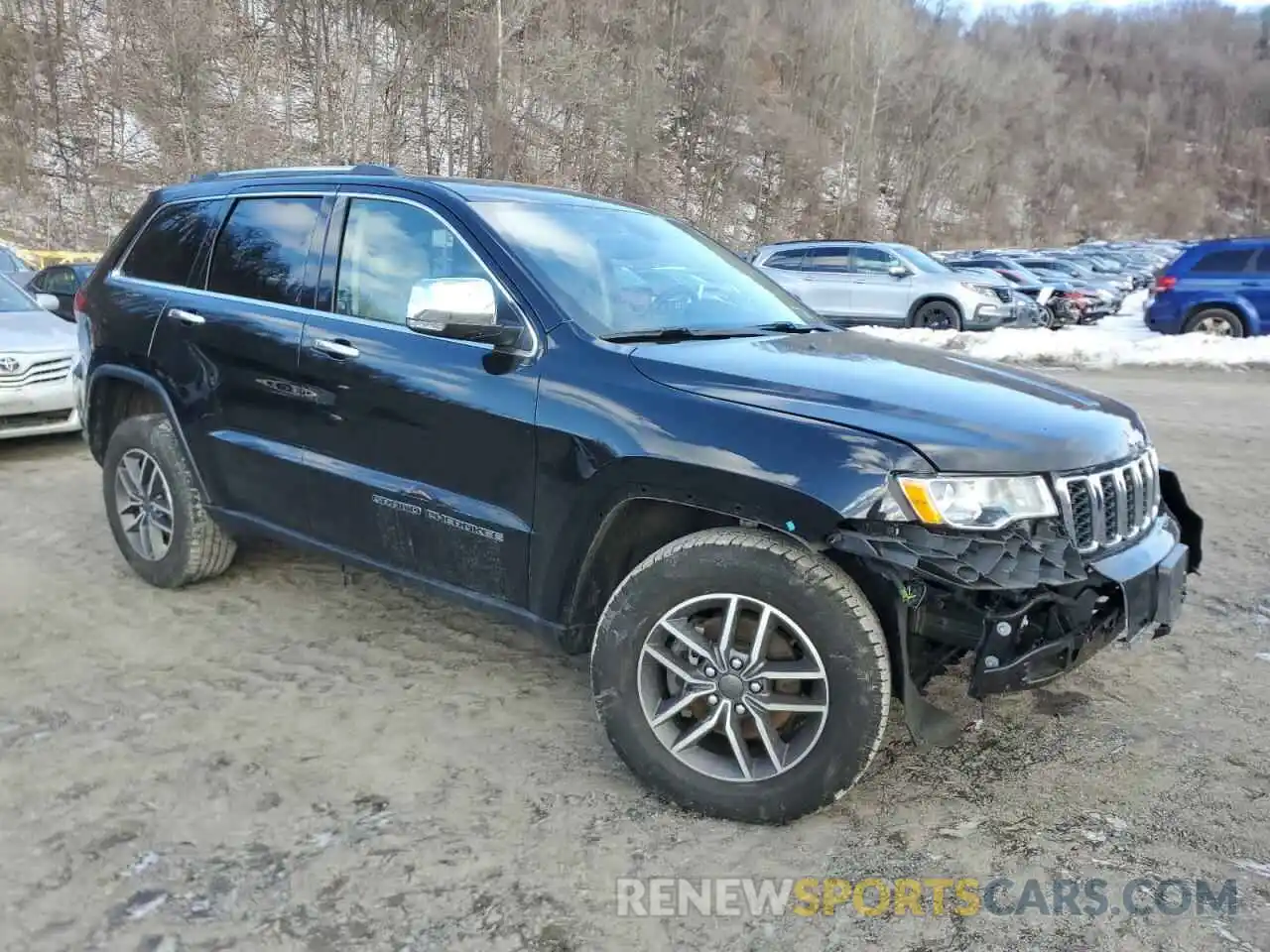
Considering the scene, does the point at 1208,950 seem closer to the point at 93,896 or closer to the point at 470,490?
the point at 470,490

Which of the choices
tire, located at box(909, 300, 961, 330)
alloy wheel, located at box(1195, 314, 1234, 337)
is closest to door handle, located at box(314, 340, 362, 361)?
tire, located at box(909, 300, 961, 330)

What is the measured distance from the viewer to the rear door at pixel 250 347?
12.3ft

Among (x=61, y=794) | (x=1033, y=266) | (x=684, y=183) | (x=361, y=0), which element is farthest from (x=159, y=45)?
(x=61, y=794)

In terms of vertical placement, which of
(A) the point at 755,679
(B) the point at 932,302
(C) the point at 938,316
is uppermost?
(B) the point at 932,302

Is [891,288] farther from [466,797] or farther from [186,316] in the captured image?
[466,797]

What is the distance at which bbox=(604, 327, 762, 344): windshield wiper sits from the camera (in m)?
3.12

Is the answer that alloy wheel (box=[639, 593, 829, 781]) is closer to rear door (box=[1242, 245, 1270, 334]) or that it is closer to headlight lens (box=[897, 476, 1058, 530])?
headlight lens (box=[897, 476, 1058, 530])

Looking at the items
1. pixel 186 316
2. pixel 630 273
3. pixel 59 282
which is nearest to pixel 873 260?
pixel 59 282

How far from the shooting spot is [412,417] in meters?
3.31

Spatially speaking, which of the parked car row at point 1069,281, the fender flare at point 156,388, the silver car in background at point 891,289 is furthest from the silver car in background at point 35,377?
the parked car row at point 1069,281

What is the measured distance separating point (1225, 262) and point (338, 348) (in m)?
15.6

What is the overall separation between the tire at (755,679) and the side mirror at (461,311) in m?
0.86

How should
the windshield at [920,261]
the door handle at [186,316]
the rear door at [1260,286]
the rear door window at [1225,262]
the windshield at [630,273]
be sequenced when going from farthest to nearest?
the windshield at [920,261] → the rear door window at [1225,262] → the rear door at [1260,286] → the door handle at [186,316] → the windshield at [630,273]

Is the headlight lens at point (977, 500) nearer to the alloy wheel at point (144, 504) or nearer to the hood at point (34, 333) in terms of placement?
the alloy wheel at point (144, 504)
